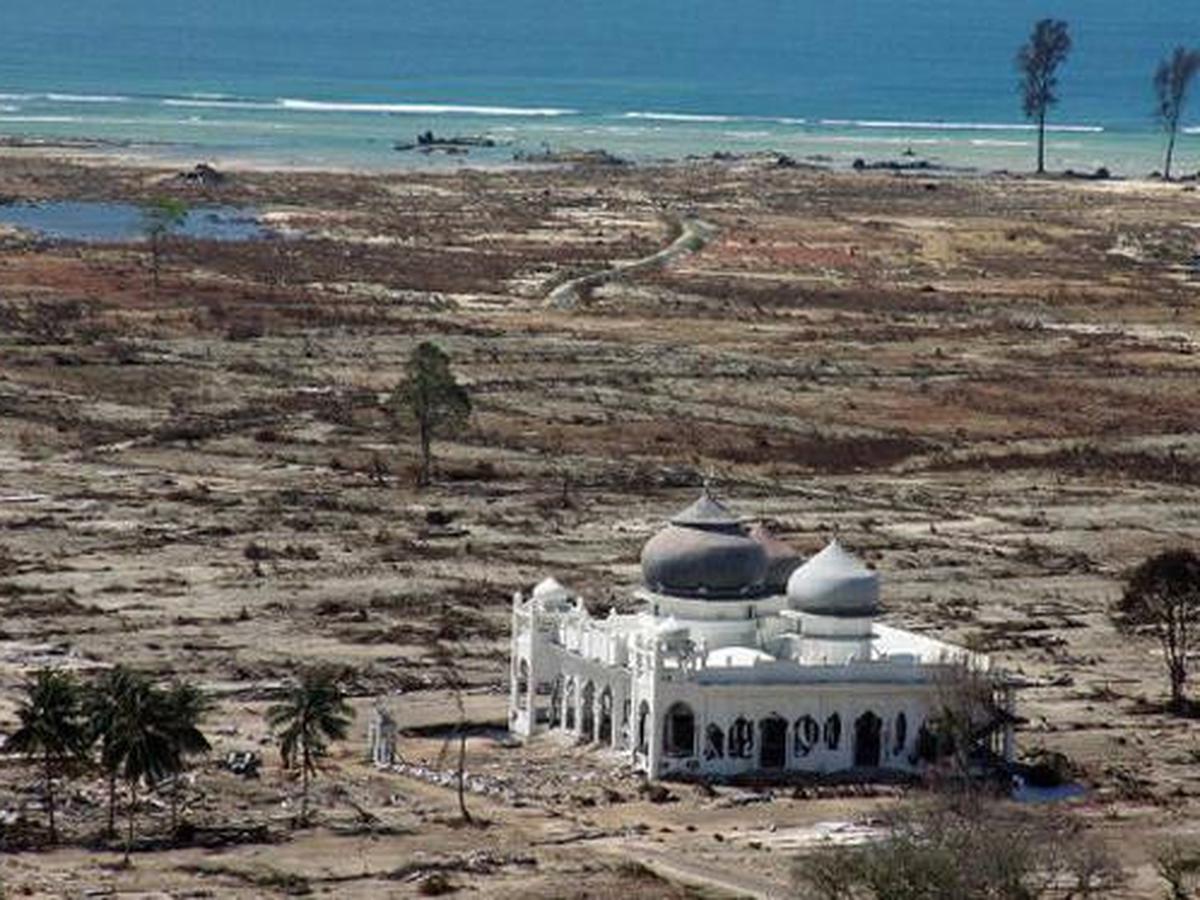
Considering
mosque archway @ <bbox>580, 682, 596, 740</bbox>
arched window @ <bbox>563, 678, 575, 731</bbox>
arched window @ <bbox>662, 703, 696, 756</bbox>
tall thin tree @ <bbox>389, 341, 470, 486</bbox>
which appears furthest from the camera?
tall thin tree @ <bbox>389, 341, 470, 486</bbox>

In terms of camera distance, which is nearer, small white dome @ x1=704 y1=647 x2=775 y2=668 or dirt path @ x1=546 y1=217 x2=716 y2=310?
small white dome @ x1=704 y1=647 x2=775 y2=668

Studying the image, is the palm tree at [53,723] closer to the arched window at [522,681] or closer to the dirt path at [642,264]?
the arched window at [522,681]

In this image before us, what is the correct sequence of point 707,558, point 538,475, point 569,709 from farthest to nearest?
point 538,475 < point 569,709 < point 707,558

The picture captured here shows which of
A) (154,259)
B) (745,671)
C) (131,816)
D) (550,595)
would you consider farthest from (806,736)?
(154,259)

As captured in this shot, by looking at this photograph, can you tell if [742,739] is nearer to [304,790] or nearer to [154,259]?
[304,790]

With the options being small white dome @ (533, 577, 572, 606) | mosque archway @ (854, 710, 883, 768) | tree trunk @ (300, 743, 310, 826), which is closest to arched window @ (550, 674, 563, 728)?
small white dome @ (533, 577, 572, 606)

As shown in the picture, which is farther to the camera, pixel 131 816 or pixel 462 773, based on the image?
pixel 462 773

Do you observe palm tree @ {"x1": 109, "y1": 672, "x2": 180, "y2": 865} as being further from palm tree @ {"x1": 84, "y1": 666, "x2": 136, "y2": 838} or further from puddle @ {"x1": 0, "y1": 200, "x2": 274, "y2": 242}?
puddle @ {"x1": 0, "y1": 200, "x2": 274, "y2": 242}
